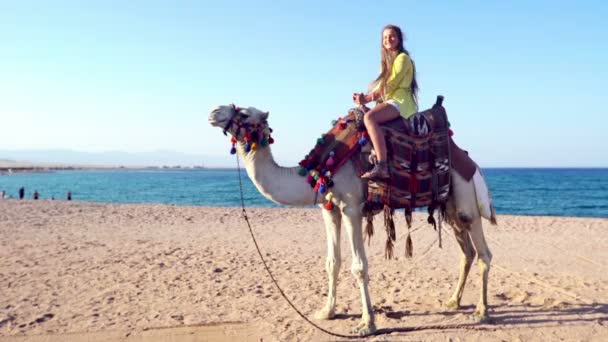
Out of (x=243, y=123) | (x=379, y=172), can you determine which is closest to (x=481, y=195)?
(x=379, y=172)

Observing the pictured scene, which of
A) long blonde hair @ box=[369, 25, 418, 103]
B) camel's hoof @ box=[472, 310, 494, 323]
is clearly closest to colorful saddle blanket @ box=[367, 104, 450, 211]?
long blonde hair @ box=[369, 25, 418, 103]

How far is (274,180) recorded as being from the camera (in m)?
4.73

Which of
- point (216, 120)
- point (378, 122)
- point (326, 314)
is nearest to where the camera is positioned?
point (216, 120)

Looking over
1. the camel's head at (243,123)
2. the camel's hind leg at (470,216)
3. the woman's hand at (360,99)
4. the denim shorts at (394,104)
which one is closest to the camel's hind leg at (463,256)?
the camel's hind leg at (470,216)

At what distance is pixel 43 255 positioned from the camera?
31.2 ft

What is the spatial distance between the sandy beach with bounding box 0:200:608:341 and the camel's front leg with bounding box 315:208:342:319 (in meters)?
0.17

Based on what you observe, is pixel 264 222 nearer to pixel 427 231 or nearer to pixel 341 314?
pixel 427 231

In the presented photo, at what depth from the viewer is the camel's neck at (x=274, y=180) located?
4.70 metres

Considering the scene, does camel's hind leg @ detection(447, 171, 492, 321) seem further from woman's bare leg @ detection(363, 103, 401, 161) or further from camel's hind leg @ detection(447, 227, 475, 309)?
woman's bare leg @ detection(363, 103, 401, 161)

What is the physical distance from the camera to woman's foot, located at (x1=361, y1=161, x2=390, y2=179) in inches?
178

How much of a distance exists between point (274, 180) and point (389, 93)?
1.58 metres

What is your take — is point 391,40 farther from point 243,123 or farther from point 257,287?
point 257,287

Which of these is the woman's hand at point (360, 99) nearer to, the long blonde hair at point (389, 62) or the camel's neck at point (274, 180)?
the long blonde hair at point (389, 62)

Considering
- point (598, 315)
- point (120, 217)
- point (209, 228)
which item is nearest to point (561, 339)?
point (598, 315)
